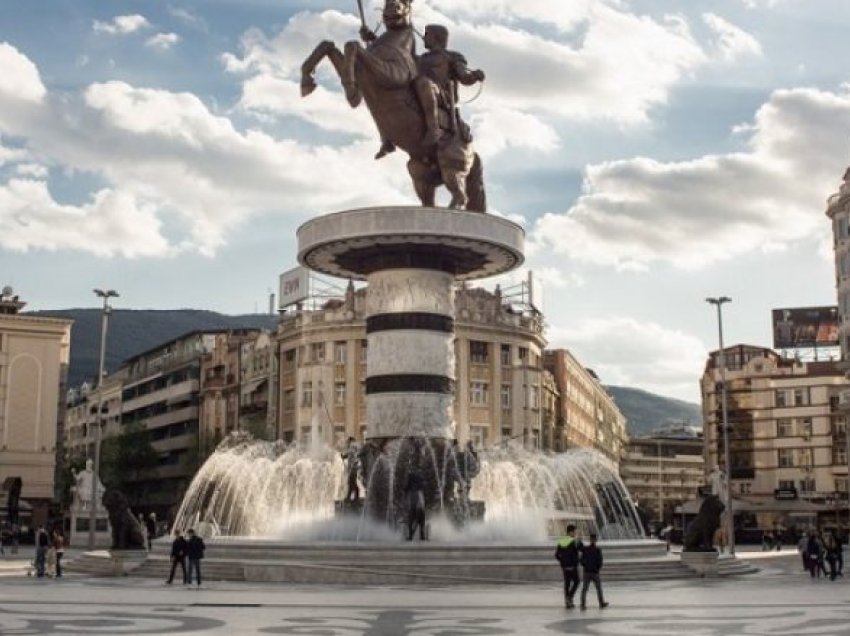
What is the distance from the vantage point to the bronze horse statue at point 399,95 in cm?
3141

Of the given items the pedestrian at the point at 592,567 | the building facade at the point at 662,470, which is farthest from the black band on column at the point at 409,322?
the building facade at the point at 662,470

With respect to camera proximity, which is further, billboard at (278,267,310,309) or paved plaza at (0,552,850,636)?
billboard at (278,267,310,309)

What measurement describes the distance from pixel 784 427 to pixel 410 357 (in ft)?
232

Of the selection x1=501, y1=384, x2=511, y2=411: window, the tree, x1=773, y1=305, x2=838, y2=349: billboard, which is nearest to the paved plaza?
x1=501, y1=384, x2=511, y2=411: window

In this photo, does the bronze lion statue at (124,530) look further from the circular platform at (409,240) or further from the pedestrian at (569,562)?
the pedestrian at (569,562)

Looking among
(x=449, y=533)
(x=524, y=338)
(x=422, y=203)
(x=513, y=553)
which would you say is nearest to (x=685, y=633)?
(x=513, y=553)

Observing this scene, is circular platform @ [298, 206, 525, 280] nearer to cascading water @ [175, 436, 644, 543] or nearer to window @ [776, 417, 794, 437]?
cascading water @ [175, 436, 644, 543]

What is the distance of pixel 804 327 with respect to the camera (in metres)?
101

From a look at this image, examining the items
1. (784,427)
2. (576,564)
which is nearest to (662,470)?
(784,427)

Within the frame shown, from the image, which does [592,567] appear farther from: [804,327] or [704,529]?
[804,327]

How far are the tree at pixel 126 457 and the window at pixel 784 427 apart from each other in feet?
164

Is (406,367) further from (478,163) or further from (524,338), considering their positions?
(524,338)

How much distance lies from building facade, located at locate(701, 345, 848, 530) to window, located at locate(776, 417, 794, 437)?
0.08 m

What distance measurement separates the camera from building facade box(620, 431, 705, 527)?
148375mm
